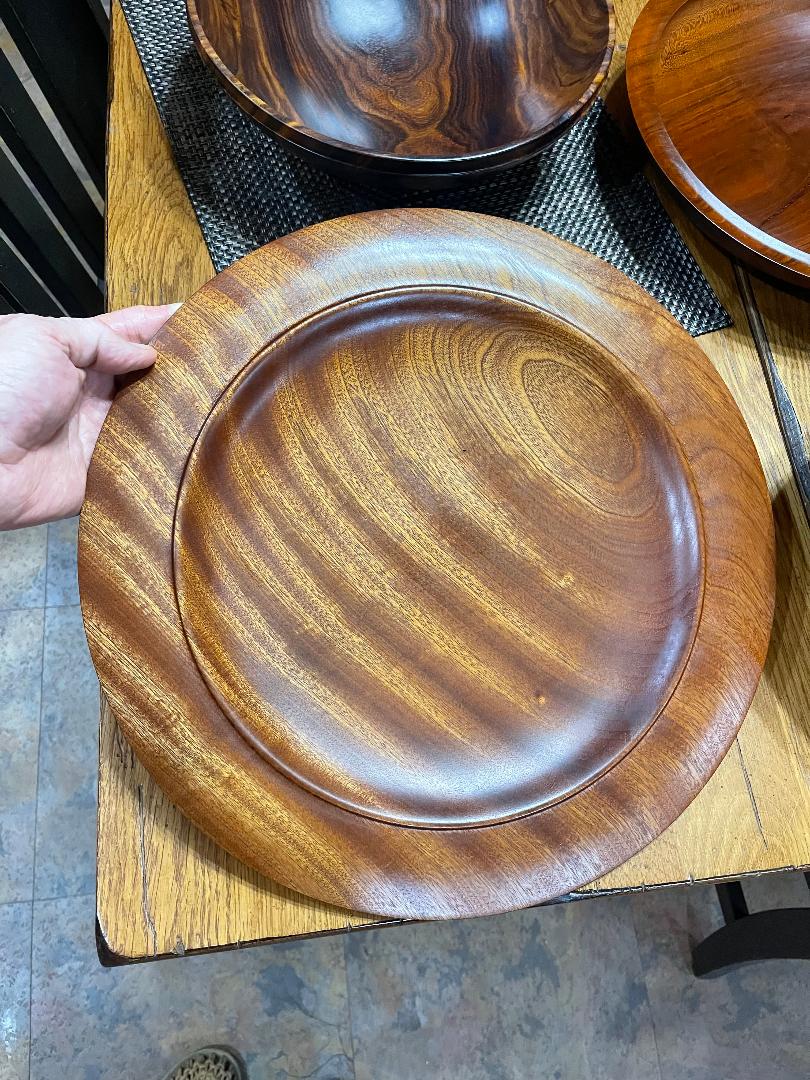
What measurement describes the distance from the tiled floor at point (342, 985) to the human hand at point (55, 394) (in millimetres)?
629

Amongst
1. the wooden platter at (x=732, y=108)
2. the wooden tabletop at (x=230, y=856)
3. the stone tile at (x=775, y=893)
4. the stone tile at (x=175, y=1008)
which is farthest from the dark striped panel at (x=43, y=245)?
the stone tile at (x=775, y=893)

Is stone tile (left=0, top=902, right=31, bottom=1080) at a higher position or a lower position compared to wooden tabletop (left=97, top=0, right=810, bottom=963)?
lower

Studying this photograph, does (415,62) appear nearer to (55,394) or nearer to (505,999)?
(55,394)

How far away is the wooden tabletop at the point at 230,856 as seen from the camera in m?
0.51

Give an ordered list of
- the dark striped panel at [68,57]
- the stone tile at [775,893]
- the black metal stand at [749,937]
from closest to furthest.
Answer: the dark striped panel at [68,57], the black metal stand at [749,937], the stone tile at [775,893]

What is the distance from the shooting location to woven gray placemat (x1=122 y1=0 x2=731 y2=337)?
618 millimetres

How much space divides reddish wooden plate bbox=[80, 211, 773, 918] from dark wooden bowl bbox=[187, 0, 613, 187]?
13 centimetres

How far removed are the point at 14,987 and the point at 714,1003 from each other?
983 mm

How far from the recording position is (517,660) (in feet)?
1.65

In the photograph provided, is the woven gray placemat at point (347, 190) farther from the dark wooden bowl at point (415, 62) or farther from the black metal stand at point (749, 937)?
the black metal stand at point (749, 937)

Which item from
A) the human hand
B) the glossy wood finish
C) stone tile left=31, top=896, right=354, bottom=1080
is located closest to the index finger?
the human hand

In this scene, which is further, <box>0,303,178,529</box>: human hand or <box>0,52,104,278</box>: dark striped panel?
<box>0,52,104,278</box>: dark striped panel

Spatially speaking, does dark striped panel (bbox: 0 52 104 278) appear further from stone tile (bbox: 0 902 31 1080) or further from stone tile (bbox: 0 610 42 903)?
stone tile (bbox: 0 902 31 1080)

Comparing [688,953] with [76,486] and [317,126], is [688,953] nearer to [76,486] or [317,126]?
[76,486]
